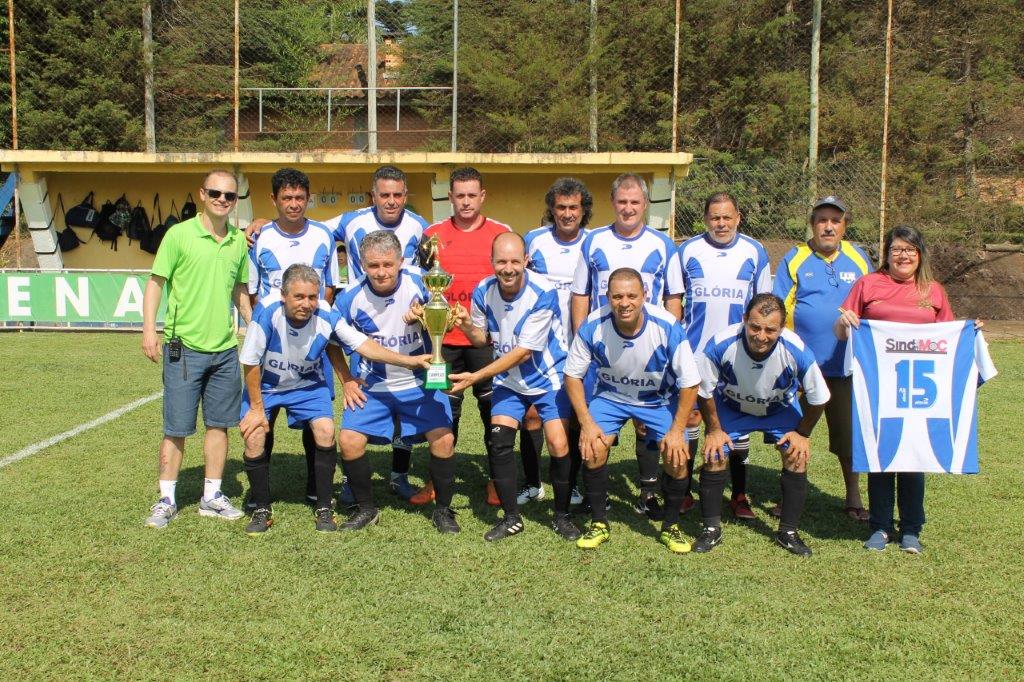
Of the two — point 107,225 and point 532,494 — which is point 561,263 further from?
point 107,225

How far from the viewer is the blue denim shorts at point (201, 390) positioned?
4855 millimetres

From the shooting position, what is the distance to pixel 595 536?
4648 millimetres

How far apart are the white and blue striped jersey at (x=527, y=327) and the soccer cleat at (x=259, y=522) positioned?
4.82 feet

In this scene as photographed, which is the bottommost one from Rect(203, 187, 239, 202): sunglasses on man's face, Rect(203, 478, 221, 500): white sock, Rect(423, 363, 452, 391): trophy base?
Rect(203, 478, 221, 500): white sock

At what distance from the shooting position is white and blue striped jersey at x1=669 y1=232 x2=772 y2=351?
17.2 feet

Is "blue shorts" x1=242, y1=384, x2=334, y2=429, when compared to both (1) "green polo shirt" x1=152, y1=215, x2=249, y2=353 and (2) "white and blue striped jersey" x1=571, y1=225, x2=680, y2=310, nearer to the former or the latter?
(1) "green polo shirt" x1=152, y1=215, x2=249, y2=353

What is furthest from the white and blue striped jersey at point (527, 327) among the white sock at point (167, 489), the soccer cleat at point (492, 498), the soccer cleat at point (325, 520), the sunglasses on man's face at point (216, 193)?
the white sock at point (167, 489)

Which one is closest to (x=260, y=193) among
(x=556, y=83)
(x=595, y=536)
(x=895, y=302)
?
(x=556, y=83)

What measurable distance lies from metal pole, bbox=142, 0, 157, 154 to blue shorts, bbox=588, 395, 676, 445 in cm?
1712

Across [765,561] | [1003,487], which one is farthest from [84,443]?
[1003,487]

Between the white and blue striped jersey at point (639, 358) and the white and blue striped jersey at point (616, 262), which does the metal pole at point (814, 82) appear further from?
the white and blue striped jersey at point (639, 358)

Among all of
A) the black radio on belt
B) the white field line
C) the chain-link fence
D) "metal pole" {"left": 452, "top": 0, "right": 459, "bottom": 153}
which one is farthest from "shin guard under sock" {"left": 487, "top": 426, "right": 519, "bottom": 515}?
"metal pole" {"left": 452, "top": 0, "right": 459, "bottom": 153}

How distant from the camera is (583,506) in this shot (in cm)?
528

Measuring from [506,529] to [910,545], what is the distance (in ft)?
6.94
